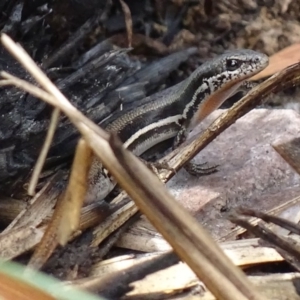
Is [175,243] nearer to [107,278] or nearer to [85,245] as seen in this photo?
[107,278]

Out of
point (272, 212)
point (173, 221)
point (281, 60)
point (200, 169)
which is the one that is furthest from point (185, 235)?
point (281, 60)

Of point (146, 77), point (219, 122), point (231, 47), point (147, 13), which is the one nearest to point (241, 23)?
point (231, 47)

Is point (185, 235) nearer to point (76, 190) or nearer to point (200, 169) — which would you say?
point (76, 190)

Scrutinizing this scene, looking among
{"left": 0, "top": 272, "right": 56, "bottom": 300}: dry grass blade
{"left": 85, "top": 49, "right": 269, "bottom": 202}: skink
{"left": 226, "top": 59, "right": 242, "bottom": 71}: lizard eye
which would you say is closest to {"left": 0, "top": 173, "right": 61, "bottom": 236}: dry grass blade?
{"left": 0, "top": 272, "right": 56, "bottom": 300}: dry grass blade

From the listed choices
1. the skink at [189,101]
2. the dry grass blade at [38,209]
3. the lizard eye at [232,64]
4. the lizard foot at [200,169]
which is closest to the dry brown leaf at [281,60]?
the skink at [189,101]

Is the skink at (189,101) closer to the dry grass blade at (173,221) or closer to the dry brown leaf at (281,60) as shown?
the dry brown leaf at (281,60)

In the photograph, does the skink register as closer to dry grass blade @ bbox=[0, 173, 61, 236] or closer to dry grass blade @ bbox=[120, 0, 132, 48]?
dry grass blade @ bbox=[120, 0, 132, 48]
